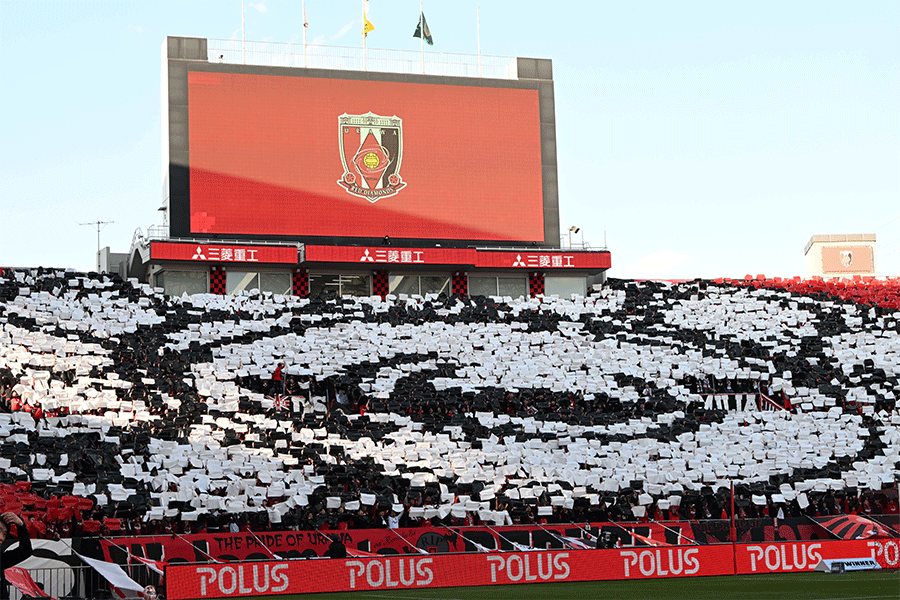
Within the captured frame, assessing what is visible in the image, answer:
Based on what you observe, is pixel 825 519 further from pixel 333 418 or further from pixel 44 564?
pixel 44 564

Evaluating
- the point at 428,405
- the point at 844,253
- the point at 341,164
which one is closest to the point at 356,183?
the point at 341,164

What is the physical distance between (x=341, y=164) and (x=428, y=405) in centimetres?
1327

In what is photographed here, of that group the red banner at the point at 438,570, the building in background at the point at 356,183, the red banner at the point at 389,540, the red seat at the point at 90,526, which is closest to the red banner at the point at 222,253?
the building in background at the point at 356,183

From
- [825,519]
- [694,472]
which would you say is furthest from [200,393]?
[825,519]

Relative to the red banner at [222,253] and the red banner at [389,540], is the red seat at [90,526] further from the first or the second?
the red banner at [222,253]

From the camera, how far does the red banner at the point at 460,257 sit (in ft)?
134

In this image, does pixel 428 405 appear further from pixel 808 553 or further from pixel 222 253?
pixel 808 553

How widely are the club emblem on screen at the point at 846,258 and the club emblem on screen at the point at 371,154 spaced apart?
52.8m

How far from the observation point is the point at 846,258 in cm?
8588

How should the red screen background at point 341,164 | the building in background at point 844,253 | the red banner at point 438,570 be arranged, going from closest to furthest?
the red banner at point 438,570, the red screen background at point 341,164, the building in background at point 844,253

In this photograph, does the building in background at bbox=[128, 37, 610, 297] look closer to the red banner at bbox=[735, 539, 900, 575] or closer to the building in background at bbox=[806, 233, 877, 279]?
the red banner at bbox=[735, 539, 900, 575]

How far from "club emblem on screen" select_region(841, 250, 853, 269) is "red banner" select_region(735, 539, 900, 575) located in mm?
68185

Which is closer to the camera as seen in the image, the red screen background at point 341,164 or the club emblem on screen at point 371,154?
the red screen background at point 341,164

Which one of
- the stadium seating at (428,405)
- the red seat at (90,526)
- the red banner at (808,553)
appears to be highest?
the stadium seating at (428,405)
